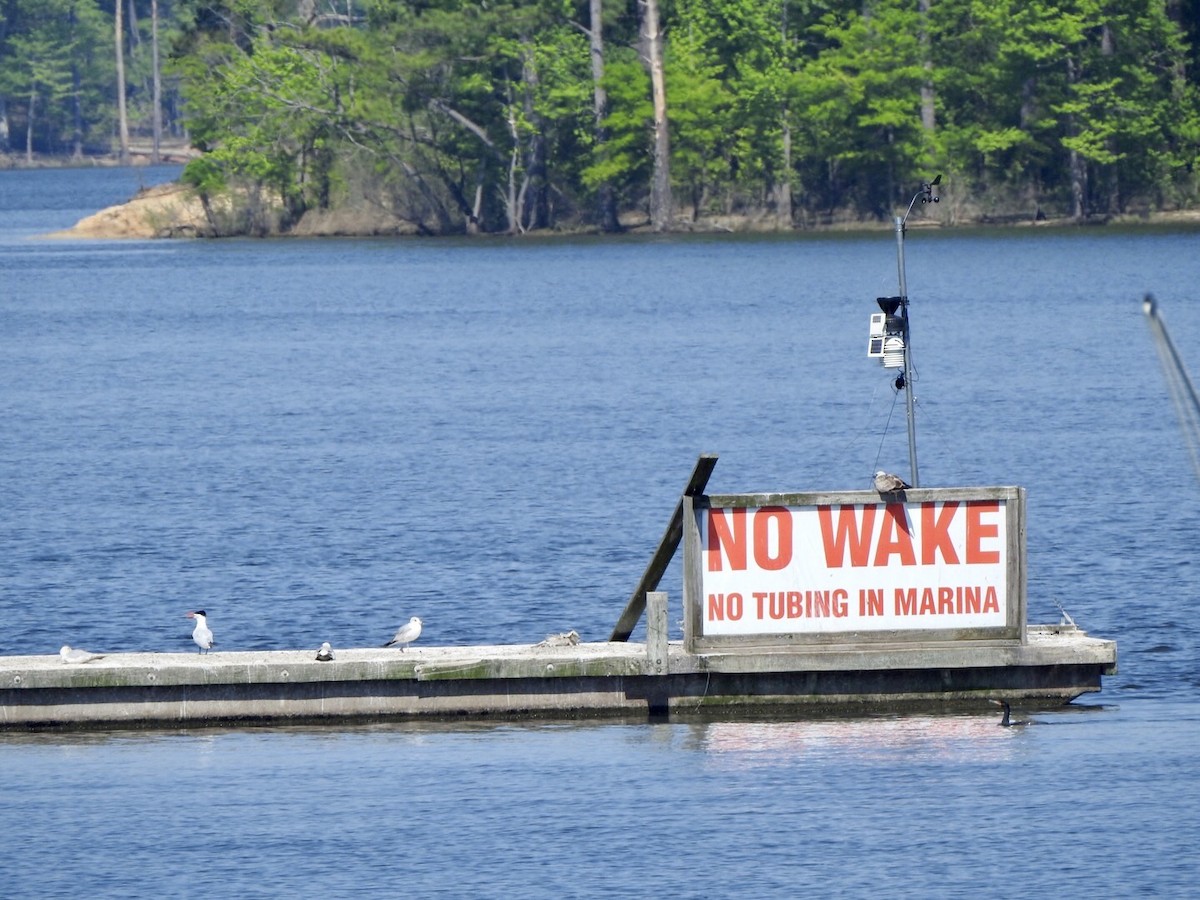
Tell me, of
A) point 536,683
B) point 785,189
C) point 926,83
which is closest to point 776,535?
point 536,683

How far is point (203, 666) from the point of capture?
23.3 m

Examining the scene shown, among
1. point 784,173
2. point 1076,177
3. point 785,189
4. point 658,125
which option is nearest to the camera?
point 1076,177

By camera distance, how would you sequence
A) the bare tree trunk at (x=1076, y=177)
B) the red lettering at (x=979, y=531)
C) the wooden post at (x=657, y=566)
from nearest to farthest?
the wooden post at (x=657, y=566) → the red lettering at (x=979, y=531) → the bare tree trunk at (x=1076, y=177)

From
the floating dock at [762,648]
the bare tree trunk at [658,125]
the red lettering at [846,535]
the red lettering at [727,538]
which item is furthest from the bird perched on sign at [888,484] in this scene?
the bare tree trunk at [658,125]

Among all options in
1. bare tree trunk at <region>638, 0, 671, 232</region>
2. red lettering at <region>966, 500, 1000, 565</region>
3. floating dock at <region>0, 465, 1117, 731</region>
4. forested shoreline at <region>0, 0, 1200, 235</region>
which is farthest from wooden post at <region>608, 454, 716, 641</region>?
bare tree trunk at <region>638, 0, 671, 232</region>

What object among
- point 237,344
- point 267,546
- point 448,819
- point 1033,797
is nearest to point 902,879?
point 1033,797

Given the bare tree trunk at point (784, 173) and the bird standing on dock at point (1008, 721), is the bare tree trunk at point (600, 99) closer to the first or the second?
the bare tree trunk at point (784, 173)

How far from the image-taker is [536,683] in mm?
23422

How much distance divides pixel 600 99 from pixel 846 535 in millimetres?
104901

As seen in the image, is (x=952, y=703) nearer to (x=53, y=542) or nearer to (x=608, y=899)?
(x=608, y=899)

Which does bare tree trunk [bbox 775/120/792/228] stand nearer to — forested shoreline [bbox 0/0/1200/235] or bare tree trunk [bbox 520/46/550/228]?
forested shoreline [bbox 0/0/1200/235]

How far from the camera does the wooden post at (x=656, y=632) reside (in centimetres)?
2269

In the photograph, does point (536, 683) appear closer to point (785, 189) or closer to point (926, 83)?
point (926, 83)

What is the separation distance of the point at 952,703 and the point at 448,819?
5.43 m
